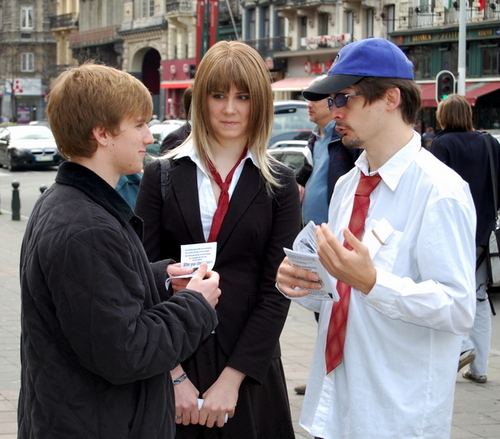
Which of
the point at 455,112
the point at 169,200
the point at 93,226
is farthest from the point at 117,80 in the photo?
the point at 455,112

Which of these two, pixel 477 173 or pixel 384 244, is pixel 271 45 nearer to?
pixel 477 173

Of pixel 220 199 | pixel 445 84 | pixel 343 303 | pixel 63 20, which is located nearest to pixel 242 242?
pixel 220 199

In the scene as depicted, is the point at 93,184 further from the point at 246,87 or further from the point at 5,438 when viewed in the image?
→ the point at 5,438

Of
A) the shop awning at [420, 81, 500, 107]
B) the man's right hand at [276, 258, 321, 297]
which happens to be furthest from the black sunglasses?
the shop awning at [420, 81, 500, 107]

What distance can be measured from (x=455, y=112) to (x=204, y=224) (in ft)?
14.4

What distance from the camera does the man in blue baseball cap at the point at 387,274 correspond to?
2516 mm

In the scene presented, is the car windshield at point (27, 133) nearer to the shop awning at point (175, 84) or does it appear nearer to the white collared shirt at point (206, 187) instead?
the shop awning at point (175, 84)

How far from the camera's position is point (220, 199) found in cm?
320

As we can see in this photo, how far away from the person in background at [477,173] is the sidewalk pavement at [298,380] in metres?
0.30

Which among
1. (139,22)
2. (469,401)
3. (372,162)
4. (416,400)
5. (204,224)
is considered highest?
(139,22)

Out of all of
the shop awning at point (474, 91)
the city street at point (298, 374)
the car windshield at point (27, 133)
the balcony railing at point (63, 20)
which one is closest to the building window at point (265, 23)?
the shop awning at point (474, 91)

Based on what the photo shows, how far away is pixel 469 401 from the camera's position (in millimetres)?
5824

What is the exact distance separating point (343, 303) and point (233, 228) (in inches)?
22.0

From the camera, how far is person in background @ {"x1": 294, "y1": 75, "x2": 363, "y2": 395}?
18.5ft
